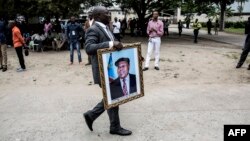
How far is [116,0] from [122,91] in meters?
25.7

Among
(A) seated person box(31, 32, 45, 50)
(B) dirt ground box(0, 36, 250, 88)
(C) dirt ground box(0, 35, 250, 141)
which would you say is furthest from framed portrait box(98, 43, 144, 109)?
(A) seated person box(31, 32, 45, 50)

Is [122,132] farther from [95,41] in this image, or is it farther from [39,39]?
[39,39]

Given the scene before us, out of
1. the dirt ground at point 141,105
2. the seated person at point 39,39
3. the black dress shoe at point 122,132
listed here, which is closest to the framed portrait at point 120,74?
the black dress shoe at point 122,132

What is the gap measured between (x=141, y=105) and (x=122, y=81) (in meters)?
2.02

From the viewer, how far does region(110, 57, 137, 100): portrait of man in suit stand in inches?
197

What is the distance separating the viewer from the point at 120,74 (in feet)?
16.6

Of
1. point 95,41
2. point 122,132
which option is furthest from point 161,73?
point 95,41

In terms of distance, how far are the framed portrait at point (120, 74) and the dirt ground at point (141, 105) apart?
0.64 meters

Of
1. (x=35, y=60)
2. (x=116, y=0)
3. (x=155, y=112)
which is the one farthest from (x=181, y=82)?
(x=116, y=0)

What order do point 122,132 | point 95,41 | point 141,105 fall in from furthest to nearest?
point 141,105
point 122,132
point 95,41

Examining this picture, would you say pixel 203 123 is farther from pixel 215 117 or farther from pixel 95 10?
pixel 95 10

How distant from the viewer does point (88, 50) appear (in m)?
4.96

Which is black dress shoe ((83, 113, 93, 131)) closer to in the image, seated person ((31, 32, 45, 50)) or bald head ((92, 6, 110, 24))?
bald head ((92, 6, 110, 24))

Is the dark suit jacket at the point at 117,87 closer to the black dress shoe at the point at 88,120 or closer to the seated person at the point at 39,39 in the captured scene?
the black dress shoe at the point at 88,120
